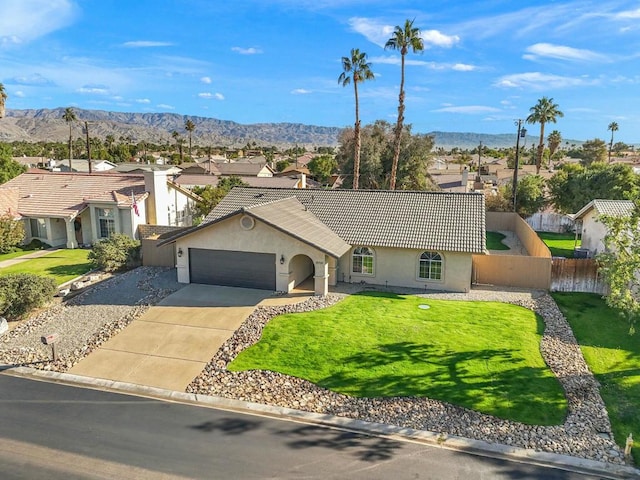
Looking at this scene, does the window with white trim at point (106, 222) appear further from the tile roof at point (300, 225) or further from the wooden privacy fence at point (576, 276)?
the wooden privacy fence at point (576, 276)

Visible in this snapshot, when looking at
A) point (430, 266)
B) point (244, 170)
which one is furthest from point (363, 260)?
point (244, 170)

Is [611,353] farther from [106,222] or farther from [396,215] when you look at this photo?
[106,222]

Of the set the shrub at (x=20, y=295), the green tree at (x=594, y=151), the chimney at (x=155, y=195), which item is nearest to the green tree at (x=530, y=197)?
the chimney at (x=155, y=195)

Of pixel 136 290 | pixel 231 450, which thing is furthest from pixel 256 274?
pixel 231 450

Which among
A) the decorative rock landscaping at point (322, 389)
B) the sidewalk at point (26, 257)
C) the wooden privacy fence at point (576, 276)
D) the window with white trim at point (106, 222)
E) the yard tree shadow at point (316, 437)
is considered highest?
the window with white trim at point (106, 222)

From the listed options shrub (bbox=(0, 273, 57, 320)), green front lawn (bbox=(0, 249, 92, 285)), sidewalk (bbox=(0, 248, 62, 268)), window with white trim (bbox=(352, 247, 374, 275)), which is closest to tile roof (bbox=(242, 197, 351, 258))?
window with white trim (bbox=(352, 247, 374, 275))
